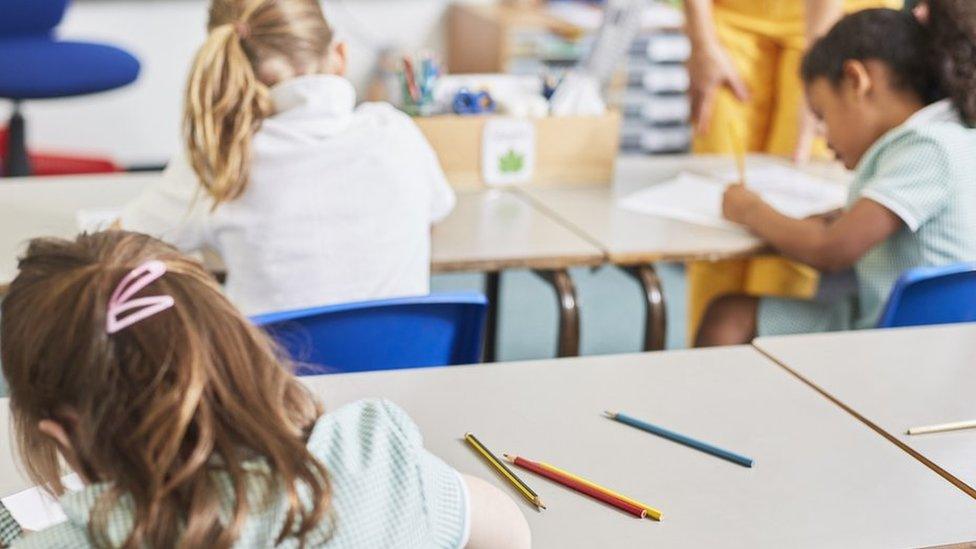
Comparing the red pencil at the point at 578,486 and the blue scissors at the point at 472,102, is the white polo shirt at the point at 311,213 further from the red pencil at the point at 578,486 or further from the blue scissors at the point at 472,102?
the red pencil at the point at 578,486

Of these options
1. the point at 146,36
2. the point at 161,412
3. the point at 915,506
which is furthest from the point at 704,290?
the point at 146,36

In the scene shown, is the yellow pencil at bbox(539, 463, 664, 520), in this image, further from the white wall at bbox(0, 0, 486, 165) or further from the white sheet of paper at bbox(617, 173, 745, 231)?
the white wall at bbox(0, 0, 486, 165)

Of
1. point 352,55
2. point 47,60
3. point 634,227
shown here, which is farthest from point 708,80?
point 352,55

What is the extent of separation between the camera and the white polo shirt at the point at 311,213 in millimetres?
1774

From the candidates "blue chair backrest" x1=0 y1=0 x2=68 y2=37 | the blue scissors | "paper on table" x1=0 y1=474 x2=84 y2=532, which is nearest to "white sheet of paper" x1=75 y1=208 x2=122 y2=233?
the blue scissors

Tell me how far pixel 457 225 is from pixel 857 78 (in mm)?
787

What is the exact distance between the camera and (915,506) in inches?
45.0

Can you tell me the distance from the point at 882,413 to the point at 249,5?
44.1 inches

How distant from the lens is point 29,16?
335cm

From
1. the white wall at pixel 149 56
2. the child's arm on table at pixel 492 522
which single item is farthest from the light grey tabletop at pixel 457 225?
the white wall at pixel 149 56

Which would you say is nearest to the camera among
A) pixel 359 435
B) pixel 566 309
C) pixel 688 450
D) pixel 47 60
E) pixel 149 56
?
pixel 359 435

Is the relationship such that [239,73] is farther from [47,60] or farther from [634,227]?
[47,60]

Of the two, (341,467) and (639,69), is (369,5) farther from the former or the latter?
(341,467)

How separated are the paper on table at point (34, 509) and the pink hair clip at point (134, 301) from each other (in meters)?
0.30
